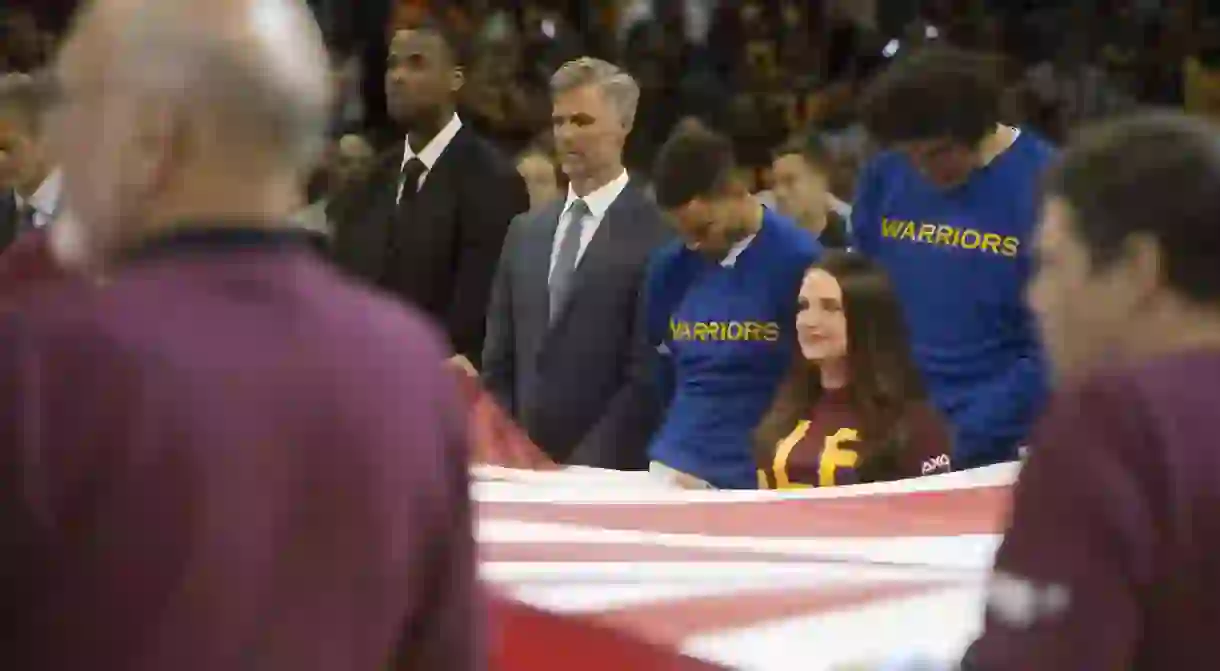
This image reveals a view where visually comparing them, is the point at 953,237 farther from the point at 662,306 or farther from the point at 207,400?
the point at 207,400

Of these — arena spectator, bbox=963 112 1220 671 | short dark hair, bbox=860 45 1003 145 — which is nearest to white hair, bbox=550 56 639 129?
→ short dark hair, bbox=860 45 1003 145

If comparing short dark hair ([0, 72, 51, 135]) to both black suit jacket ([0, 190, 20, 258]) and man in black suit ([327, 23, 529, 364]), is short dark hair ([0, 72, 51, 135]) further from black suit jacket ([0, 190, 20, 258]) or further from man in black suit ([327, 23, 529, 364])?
man in black suit ([327, 23, 529, 364])

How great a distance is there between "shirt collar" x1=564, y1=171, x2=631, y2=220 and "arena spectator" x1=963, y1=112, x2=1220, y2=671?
2287 millimetres

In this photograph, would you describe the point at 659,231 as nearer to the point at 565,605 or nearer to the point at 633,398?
the point at 633,398

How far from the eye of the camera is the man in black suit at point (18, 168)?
418 cm

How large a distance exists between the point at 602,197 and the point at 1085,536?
8.10 ft

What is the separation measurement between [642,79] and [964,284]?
5.11 metres

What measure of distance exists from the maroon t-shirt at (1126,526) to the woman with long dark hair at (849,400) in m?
1.58

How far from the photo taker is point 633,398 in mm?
3260

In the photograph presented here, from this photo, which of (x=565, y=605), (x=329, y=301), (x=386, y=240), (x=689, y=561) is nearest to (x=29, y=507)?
(x=329, y=301)

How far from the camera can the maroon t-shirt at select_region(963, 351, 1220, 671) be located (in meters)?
0.98

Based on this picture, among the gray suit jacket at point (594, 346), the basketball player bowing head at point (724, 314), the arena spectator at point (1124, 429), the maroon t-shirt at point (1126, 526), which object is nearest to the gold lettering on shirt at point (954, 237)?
the basketball player bowing head at point (724, 314)

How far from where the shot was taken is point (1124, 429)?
98 centimetres

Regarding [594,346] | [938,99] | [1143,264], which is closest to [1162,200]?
[1143,264]
